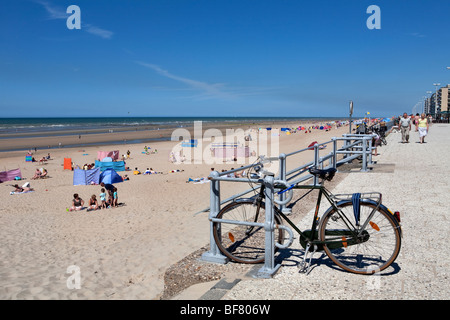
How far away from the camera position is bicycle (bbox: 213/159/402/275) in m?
4.04

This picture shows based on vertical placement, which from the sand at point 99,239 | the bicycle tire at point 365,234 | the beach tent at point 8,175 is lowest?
the sand at point 99,239

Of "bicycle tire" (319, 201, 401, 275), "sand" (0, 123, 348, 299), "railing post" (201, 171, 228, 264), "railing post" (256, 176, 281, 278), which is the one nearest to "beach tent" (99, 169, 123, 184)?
"sand" (0, 123, 348, 299)

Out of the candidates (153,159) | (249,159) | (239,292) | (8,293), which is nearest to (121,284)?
(8,293)

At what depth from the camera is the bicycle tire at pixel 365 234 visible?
4.02 meters

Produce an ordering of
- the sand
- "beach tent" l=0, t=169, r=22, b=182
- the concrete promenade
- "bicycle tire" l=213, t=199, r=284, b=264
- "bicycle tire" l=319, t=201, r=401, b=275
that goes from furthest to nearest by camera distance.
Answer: "beach tent" l=0, t=169, r=22, b=182 < the sand < "bicycle tire" l=213, t=199, r=284, b=264 < "bicycle tire" l=319, t=201, r=401, b=275 < the concrete promenade

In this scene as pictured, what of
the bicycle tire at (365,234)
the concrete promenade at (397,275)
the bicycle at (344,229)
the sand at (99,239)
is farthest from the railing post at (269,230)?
the sand at (99,239)

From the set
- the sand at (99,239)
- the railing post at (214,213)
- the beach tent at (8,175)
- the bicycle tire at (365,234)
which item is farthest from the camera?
the beach tent at (8,175)

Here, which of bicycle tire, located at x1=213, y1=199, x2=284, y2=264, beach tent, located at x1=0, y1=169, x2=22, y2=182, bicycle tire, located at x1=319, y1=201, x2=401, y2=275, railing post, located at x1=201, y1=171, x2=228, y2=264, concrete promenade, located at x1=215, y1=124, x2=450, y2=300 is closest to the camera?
concrete promenade, located at x1=215, y1=124, x2=450, y2=300

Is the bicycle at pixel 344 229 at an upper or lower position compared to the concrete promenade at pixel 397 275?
upper

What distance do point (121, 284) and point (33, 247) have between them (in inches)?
144

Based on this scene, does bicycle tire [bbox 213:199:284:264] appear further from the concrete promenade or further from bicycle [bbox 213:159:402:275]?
the concrete promenade

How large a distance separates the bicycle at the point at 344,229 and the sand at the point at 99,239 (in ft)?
6.26

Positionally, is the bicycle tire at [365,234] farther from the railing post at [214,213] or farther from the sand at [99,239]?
the sand at [99,239]
